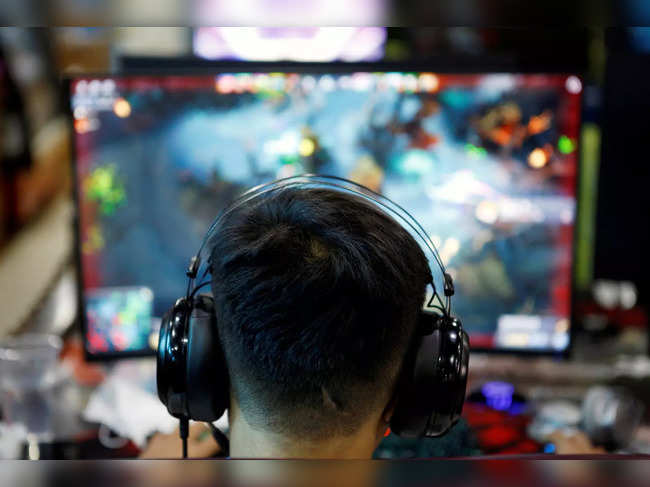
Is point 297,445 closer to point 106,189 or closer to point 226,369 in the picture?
point 226,369

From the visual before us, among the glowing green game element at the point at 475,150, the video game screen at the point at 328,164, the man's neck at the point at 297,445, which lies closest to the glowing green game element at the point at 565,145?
the video game screen at the point at 328,164

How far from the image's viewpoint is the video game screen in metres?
1.19

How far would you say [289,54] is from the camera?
136cm

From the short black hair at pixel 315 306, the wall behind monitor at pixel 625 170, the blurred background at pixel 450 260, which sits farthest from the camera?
the wall behind monitor at pixel 625 170

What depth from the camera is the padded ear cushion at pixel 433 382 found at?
1.99 feet

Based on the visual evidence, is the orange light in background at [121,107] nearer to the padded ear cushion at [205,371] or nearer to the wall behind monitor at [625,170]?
the padded ear cushion at [205,371]

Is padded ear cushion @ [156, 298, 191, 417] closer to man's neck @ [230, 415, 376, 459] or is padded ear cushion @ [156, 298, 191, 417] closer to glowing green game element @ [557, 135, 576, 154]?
man's neck @ [230, 415, 376, 459]

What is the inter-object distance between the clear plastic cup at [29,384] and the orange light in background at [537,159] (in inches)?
37.0

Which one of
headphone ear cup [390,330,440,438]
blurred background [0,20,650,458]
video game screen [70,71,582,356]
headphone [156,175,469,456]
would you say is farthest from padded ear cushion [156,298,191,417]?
video game screen [70,71,582,356]

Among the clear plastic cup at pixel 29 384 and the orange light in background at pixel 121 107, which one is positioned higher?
the orange light in background at pixel 121 107

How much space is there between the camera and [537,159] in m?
1.22

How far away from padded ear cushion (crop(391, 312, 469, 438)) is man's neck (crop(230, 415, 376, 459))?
40 mm

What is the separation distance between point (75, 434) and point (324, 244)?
0.78m

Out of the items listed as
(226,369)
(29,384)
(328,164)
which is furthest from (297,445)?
(29,384)
